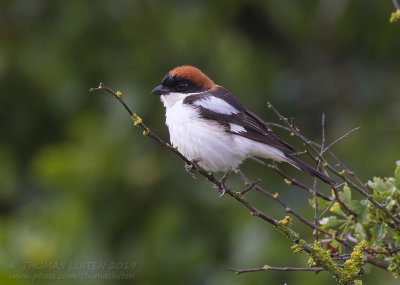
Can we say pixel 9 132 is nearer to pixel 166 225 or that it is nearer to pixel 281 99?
pixel 166 225

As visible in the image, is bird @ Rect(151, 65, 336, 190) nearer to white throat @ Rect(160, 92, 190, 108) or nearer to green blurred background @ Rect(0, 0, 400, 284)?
white throat @ Rect(160, 92, 190, 108)

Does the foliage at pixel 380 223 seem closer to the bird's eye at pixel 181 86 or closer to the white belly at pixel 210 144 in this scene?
the white belly at pixel 210 144

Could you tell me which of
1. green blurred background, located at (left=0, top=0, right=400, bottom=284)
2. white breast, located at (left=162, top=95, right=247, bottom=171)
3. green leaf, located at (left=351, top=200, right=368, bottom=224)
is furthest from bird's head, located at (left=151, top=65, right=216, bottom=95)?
green leaf, located at (left=351, top=200, right=368, bottom=224)

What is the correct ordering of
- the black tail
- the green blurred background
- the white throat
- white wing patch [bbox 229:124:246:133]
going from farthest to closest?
1. the green blurred background
2. the white throat
3. white wing patch [bbox 229:124:246:133]
4. the black tail

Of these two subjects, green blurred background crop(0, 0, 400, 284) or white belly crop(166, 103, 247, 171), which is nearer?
white belly crop(166, 103, 247, 171)

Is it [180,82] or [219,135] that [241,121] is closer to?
[219,135]

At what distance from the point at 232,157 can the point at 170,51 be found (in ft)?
9.10

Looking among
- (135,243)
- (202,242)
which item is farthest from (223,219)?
(135,243)

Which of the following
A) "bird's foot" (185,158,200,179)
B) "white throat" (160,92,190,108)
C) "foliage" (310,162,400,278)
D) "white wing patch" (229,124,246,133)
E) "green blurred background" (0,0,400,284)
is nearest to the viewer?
"foliage" (310,162,400,278)

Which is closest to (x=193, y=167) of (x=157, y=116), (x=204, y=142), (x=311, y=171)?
(x=204, y=142)

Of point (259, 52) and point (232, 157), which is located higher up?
point (259, 52)

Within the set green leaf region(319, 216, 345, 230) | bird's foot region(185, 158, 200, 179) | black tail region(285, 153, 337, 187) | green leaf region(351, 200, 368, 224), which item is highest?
black tail region(285, 153, 337, 187)

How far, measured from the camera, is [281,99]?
22.4 ft

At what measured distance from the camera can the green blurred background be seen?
4.91 metres
